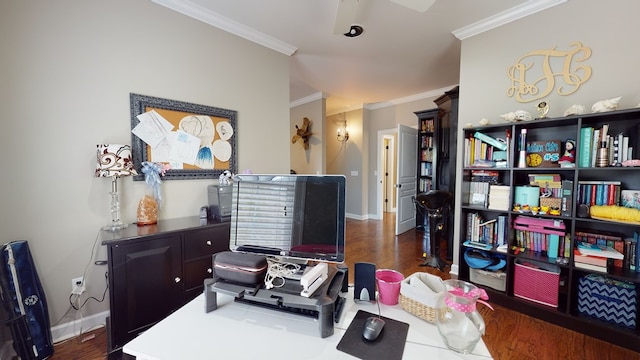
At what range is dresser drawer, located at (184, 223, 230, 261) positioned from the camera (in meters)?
1.79

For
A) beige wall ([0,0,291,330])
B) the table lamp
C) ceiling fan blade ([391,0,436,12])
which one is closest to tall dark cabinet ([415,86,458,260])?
ceiling fan blade ([391,0,436,12])

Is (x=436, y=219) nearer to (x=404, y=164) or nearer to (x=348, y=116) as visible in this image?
(x=404, y=164)

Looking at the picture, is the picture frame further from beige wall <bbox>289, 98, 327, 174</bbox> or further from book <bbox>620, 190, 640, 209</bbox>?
→ book <bbox>620, 190, 640, 209</bbox>

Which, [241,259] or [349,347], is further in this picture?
[241,259]

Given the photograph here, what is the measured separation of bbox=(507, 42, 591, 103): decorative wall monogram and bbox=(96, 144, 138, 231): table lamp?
336 cm

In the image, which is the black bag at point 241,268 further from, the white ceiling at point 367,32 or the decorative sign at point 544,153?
the decorative sign at point 544,153

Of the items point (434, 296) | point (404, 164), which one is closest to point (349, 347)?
point (434, 296)

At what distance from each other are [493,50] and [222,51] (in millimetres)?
2723

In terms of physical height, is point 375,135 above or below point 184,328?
above

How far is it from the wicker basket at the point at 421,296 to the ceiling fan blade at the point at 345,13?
1753 millimetres

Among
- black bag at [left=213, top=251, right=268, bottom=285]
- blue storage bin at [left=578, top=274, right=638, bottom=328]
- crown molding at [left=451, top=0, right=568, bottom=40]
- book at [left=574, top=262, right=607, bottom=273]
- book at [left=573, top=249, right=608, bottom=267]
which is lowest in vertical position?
blue storage bin at [left=578, top=274, right=638, bottom=328]

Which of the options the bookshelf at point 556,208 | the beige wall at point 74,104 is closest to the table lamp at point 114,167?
the beige wall at point 74,104

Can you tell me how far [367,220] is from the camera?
5461 mm

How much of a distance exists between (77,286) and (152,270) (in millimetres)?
679
